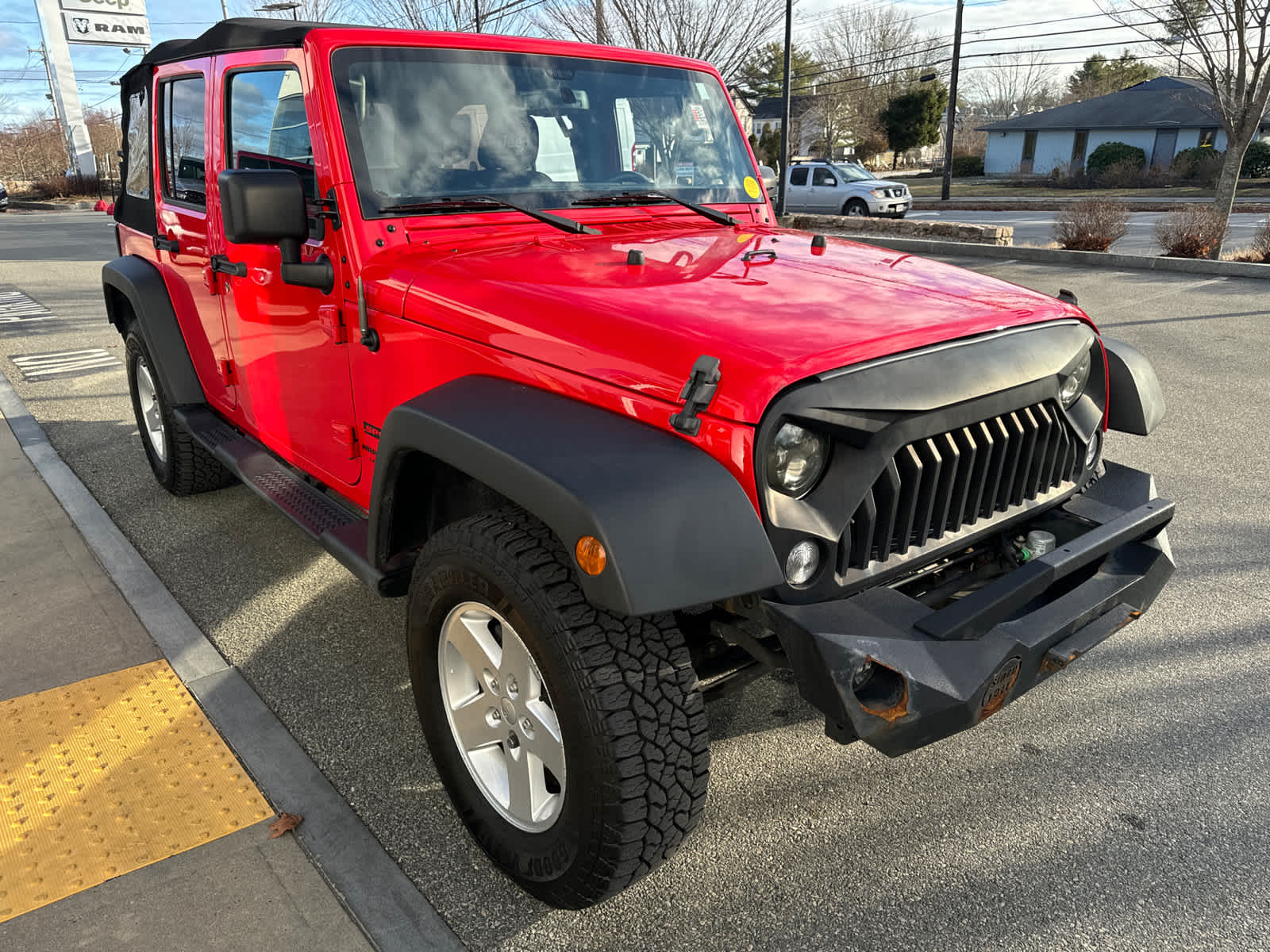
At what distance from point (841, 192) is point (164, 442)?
20.2 metres

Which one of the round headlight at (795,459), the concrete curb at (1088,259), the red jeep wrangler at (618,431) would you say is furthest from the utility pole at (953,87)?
the round headlight at (795,459)

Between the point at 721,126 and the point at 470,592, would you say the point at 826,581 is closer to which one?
the point at 470,592

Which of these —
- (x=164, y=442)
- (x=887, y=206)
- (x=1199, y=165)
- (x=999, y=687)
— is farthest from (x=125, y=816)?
(x=1199, y=165)

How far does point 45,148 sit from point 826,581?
61.2 m

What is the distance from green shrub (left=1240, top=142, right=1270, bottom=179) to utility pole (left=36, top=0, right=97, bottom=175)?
47.4 m

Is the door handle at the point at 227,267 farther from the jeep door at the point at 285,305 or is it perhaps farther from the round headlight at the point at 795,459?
the round headlight at the point at 795,459

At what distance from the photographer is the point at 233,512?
458 cm

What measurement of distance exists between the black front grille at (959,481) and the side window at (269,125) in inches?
76.3

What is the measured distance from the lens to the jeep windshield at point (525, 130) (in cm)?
275

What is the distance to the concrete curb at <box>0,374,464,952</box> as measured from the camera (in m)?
2.18

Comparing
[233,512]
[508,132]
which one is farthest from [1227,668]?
[233,512]

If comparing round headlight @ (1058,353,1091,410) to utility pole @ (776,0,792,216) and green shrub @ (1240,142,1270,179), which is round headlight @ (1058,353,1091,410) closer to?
utility pole @ (776,0,792,216)

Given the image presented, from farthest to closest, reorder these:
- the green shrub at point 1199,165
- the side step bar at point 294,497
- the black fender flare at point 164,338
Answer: the green shrub at point 1199,165 → the black fender flare at point 164,338 → the side step bar at point 294,497

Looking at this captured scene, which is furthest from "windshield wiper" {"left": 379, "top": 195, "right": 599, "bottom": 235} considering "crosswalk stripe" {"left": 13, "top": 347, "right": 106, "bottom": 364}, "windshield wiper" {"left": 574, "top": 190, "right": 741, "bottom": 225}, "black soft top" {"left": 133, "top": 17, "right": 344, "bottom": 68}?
"crosswalk stripe" {"left": 13, "top": 347, "right": 106, "bottom": 364}
